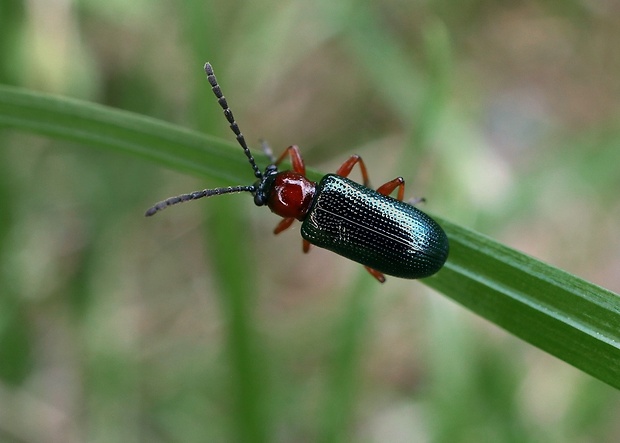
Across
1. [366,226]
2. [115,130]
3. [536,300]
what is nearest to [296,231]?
[366,226]

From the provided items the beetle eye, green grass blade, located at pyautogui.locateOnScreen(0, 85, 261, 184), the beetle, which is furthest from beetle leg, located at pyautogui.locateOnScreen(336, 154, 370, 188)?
green grass blade, located at pyautogui.locateOnScreen(0, 85, 261, 184)

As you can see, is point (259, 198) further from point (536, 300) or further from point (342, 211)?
point (536, 300)

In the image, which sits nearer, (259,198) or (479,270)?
(479,270)

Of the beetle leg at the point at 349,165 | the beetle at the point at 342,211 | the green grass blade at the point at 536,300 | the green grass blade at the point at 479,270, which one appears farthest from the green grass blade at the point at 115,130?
the green grass blade at the point at 536,300

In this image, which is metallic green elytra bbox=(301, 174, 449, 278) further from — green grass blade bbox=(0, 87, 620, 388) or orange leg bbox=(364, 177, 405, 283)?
green grass blade bbox=(0, 87, 620, 388)

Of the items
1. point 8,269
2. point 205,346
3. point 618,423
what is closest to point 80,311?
point 8,269

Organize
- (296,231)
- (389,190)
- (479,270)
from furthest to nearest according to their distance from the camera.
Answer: (296,231)
(389,190)
(479,270)

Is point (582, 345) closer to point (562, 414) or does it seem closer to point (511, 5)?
point (562, 414)
